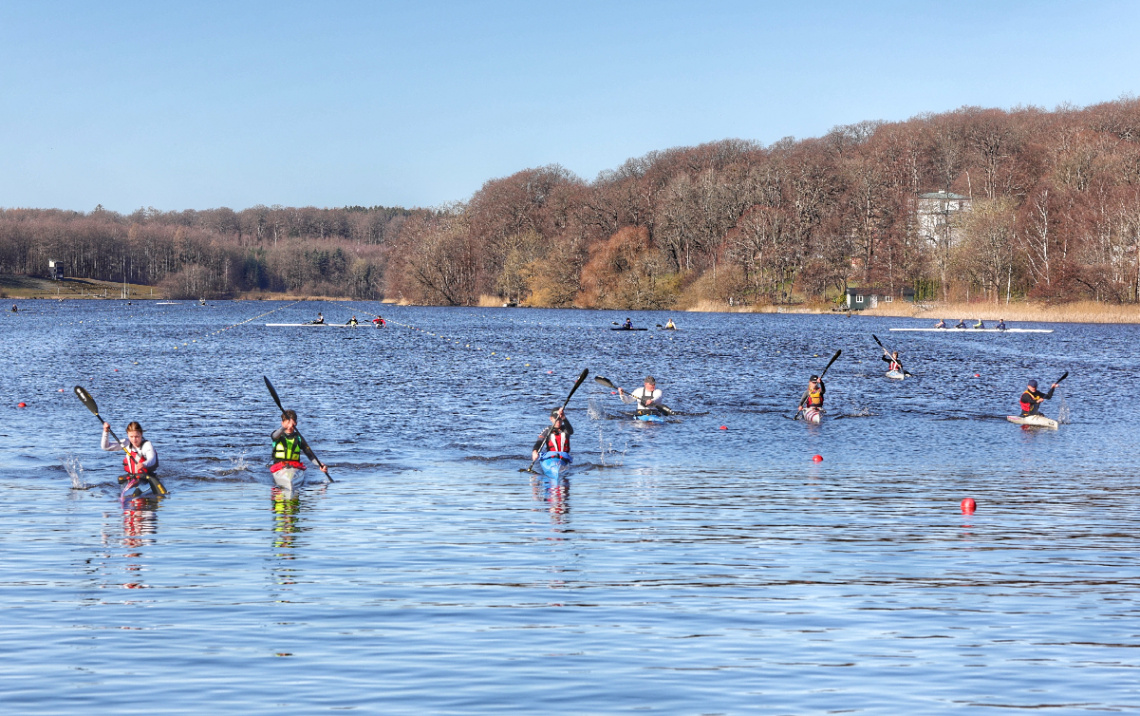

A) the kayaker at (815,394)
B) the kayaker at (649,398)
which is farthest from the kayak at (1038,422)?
the kayaker at (649,398)

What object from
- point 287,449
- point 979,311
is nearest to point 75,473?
point 287,449

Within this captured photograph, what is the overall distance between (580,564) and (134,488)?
425 inches

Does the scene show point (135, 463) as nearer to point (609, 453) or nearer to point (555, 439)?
Result: point (555, 439)

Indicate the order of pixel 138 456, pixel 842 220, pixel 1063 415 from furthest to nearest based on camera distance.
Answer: pixel 842 220, pixel 1063 415, pixel 138 456

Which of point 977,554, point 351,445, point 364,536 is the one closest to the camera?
point 977,554

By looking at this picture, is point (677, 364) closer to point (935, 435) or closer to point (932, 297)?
point (935, 435)

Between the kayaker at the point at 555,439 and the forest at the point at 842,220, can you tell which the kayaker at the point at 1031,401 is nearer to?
the kayaker at the point at 555,439

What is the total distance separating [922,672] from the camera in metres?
11.6

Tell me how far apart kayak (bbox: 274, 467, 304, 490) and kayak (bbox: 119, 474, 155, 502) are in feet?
8.32

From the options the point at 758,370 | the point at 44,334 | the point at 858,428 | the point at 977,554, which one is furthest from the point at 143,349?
the point at 977,554

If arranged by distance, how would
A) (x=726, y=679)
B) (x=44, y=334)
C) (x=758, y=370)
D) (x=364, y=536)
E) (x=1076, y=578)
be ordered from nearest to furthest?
(x=726, y=679)
(x=1076, y=578)
(x=364, y=536)
(x=758, y=370)
(x=44, y=334)

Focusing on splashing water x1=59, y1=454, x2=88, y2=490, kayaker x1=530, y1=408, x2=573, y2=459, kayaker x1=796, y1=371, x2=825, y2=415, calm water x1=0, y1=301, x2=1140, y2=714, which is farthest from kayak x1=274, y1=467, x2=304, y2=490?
kayaker x1=796, y1=371, x2=825, y2=415

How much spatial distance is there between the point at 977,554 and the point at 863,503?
4709 mm

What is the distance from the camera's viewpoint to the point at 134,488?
2248cm
